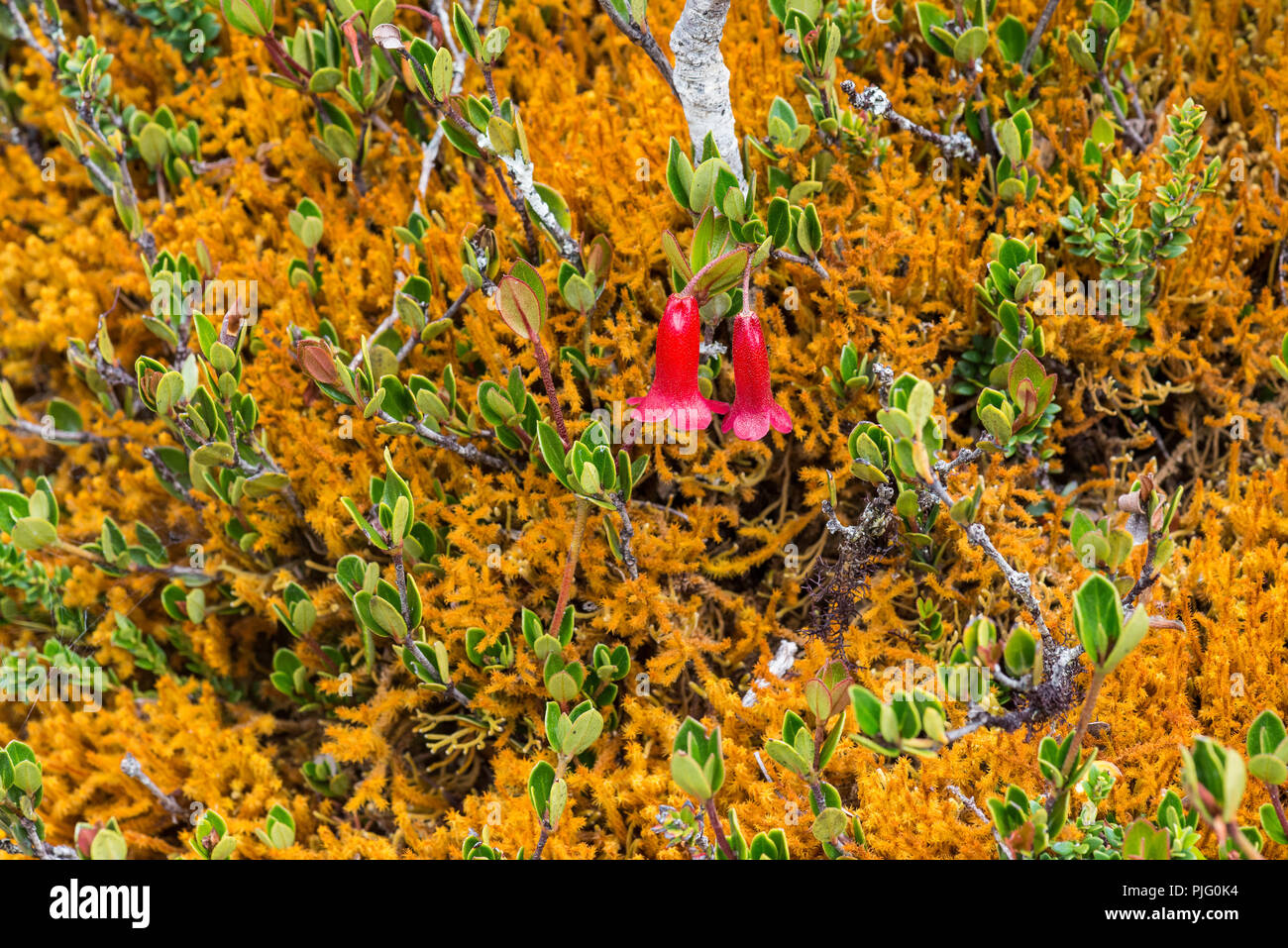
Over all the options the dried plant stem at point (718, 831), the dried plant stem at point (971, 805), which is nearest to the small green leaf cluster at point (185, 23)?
the dried plant stem at point (718, 831)

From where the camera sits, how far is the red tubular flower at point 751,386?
4.76 feet

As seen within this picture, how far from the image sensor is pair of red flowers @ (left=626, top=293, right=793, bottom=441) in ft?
4.60

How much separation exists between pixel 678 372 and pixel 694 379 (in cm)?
3

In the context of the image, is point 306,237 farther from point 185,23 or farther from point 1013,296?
point 1013,296

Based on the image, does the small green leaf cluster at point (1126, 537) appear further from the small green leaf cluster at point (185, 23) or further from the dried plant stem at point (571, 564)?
the small green leaf cluster at point (185, 23)

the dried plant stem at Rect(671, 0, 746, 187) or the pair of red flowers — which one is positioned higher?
the dried plant stem at Rect(671, 0, 746, 187)

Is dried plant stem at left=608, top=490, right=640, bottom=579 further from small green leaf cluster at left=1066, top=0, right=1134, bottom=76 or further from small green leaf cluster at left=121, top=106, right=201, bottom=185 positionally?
small green leaf cluster at left=121, top=106, right=201, bottom=185

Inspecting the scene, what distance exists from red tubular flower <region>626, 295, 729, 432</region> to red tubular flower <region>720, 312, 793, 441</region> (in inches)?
2.5

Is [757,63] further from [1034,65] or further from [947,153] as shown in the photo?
[1034,65]

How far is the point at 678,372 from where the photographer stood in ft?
4.65

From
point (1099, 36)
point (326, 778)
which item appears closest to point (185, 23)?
point (326, 778)

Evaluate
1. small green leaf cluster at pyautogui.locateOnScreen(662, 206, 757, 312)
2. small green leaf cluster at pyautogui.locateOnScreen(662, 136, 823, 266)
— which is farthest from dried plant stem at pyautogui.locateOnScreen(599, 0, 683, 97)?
small green leaf cluster at pyautogui.locateOnScreen(662, 206, 757, 312)

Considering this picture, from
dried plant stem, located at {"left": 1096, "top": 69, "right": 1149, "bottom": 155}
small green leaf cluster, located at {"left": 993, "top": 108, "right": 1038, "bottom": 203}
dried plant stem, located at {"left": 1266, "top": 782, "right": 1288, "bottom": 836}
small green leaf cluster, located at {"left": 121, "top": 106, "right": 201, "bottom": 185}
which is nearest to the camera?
dried plant stem, located at {"left": 1266, "top": 782, "right": 1288, "bottom": 836}

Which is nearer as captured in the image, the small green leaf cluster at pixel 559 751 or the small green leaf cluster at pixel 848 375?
the small green leaf cluster at pixel 559 751
